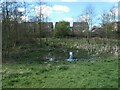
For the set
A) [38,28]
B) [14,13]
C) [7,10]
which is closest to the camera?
[7,10]

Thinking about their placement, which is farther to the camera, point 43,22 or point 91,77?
point 43,22

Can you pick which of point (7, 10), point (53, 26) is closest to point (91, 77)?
point (7, 10)

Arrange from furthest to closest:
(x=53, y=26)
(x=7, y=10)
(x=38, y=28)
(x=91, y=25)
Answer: (x=53, y=26)
(x=91, y=25)
(x=38, y=28)
(x=7, y=10)

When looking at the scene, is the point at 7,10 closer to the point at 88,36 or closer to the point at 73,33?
the point at 88,36

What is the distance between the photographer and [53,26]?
127 ft

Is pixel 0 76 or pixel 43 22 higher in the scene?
pixel 43 22

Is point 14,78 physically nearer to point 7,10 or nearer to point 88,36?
point 7,10

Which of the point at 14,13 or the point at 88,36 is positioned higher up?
the point at 14,13

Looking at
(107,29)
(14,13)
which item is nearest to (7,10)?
(14,13)

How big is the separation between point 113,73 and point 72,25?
31125 millimetres

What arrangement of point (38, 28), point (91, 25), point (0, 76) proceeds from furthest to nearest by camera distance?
1. point (91, 25)
2. point (38, 28)
3. point (0, 76)

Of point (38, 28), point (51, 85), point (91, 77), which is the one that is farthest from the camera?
point (38, 28)

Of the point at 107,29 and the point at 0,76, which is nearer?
the point at 0,76

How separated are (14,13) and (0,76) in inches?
444
